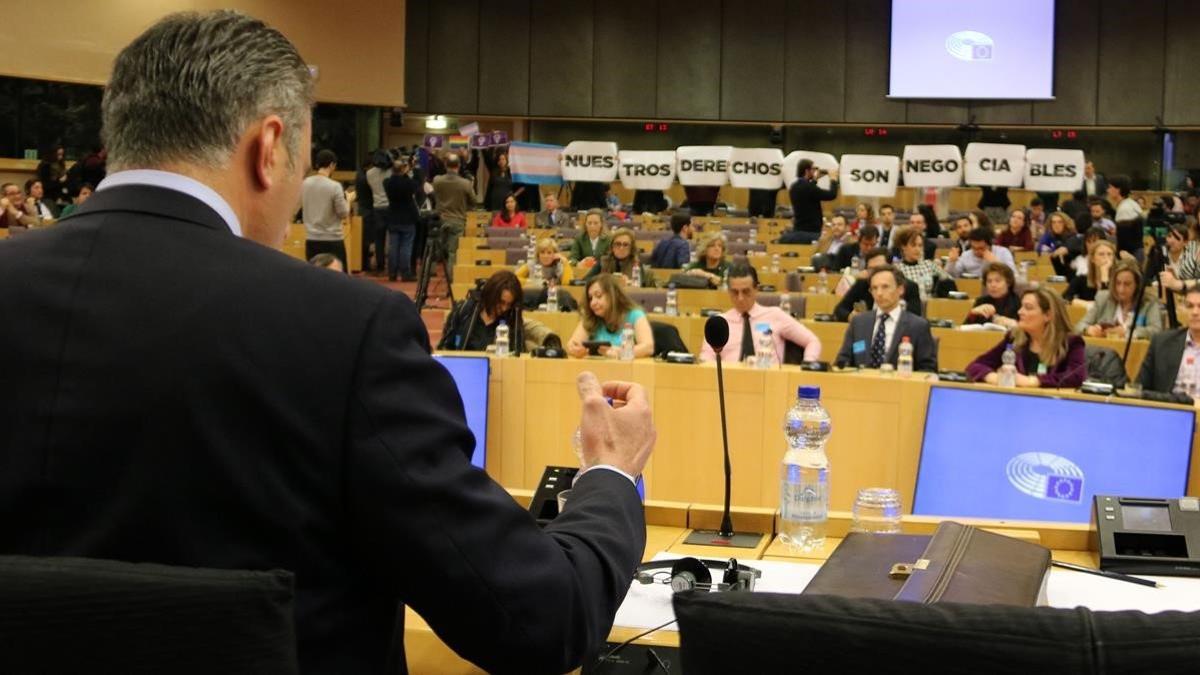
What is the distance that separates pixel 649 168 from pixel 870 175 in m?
2.75

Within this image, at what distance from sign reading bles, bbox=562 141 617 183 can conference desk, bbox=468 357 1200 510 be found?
12.0 metres

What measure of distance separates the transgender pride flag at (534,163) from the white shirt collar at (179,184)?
17.2 meters

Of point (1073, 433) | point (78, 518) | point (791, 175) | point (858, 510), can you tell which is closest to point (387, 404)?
point (78, 518)

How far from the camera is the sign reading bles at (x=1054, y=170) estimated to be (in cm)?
1706

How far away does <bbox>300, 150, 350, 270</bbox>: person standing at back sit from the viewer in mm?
11664

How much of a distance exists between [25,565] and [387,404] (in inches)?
12.7

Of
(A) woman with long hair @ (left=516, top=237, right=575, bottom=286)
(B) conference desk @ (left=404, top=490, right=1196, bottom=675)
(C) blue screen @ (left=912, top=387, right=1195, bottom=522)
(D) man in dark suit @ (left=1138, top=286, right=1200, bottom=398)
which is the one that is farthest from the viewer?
(A) woman with long hair @ (left=516, top=237, right=575, bottom=286)

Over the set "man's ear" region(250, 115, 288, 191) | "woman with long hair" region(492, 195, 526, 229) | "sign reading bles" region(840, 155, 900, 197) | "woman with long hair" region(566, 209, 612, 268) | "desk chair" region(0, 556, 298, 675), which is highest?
"sign reading bles" region(840, 155, 900, 197)

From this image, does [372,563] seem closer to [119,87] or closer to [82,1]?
[119,87]

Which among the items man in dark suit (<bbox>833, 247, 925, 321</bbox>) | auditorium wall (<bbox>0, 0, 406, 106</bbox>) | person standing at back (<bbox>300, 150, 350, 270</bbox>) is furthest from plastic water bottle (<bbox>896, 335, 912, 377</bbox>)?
→ auditorium wall (<bbox>0, 0, 406, 106</bbox>)

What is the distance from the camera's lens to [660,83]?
2303 centimetres

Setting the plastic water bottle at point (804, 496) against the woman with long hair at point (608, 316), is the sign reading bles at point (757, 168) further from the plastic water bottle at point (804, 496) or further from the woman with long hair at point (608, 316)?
the plastic water bottle at point (804, 496)

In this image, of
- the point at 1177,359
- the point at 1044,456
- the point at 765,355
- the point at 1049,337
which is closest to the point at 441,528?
the point at 1044,456

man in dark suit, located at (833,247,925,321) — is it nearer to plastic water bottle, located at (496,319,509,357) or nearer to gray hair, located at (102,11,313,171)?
plastic water bottle, located at (496,319,509,357)
